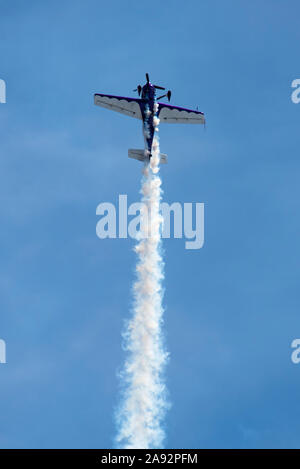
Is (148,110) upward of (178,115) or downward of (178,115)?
downward

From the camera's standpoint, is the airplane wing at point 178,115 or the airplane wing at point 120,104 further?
the airplane wing at point 178,115

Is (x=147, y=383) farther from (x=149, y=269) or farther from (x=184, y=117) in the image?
(x=184, y=117)

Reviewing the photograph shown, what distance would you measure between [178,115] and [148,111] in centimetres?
531

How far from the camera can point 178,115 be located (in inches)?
5251

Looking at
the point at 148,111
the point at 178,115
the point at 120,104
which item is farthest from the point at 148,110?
the point at 178,115

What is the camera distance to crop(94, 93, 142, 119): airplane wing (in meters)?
130

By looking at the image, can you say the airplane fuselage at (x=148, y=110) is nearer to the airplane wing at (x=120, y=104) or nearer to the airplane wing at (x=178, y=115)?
the airplane wing at (x=120, y=104)

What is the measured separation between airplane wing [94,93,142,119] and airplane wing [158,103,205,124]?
117 inches

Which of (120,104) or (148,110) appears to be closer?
(148,110)

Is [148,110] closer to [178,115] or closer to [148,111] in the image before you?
[148,111]

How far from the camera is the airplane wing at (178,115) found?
5202 inches

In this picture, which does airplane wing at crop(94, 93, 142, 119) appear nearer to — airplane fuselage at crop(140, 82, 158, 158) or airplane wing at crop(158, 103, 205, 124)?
airplane fuselage at crop(140, 82, 158, 158)

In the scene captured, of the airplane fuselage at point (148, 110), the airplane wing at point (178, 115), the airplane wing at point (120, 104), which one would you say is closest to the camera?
the airplane fuselage at point (148, 110)

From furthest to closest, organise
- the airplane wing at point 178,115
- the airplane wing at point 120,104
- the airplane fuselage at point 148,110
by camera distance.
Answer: the airplane wing at point 178,115, the airplane wing at point 120,104, the airplane fuselage at point 148,110
